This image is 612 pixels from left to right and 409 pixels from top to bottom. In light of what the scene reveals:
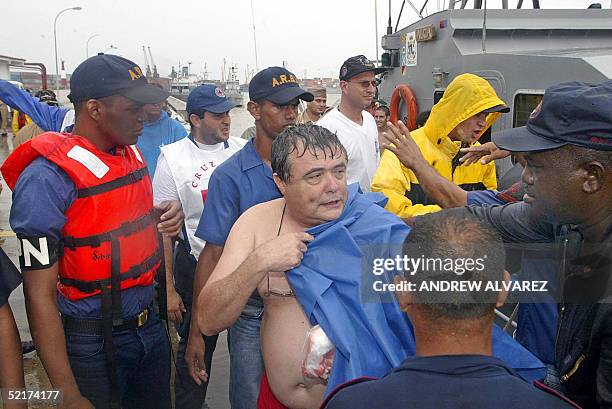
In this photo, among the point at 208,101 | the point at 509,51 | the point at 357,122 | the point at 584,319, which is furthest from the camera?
the point at 509,51

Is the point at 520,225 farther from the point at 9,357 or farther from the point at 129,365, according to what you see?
the point at 9,357

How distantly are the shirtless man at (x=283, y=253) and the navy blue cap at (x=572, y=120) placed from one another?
73 cm

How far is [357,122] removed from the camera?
403cm

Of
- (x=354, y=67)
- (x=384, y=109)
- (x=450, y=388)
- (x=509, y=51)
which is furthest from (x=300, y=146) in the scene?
(x=384, y=109)

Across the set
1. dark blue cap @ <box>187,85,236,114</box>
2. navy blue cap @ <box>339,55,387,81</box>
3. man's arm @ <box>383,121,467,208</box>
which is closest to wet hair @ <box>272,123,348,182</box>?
man's arm @ <box>383,121,467,208</box>

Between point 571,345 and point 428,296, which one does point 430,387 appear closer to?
point 428,296

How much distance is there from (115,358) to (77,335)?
0.19 metres

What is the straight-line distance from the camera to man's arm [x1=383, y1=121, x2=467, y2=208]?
2439 mm

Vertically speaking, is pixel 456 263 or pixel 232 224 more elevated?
pixel 456 263

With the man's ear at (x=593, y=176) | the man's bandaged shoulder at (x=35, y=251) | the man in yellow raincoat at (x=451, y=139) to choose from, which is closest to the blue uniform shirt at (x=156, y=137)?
the man in yellow raincoat at (x=451, y=139)

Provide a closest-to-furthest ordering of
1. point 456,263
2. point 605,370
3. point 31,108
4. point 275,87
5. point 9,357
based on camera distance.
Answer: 1. point 456,263
2. point 605,370
3. point 9,357
4. point 275,87
5. point 31,108

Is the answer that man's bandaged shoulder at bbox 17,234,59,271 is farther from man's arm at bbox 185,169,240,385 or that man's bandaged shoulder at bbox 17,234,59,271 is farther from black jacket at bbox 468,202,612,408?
black jacket at bbox 468,202,612,408

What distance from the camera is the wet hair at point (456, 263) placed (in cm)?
106

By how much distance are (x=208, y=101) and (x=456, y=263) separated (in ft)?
9.74
